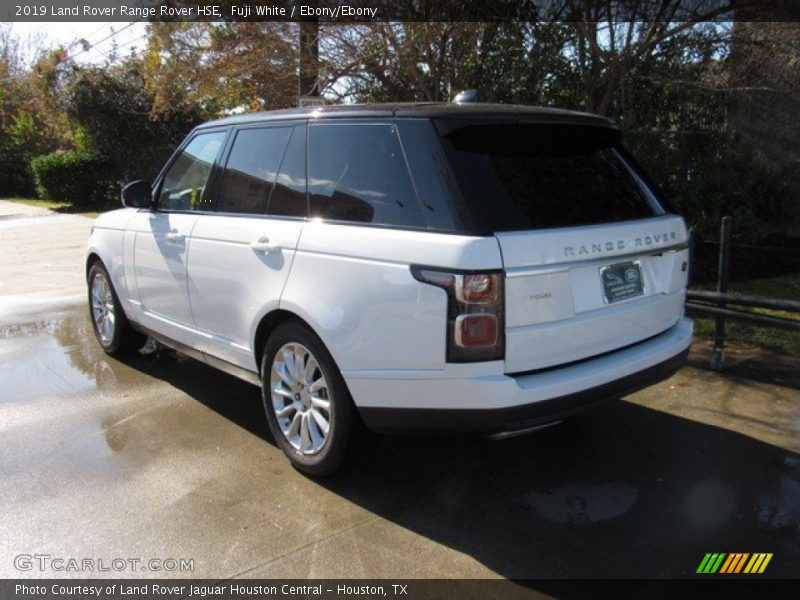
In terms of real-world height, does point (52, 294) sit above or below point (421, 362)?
below

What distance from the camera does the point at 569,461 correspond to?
12.6ft

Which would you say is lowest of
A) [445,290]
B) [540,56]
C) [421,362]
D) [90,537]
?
[90,537]

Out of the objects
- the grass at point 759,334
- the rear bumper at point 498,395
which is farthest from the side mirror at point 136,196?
the grass at point 759,334

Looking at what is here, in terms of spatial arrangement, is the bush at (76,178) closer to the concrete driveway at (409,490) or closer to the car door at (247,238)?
the concrete driveway at (409,490)

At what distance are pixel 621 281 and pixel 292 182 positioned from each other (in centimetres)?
183

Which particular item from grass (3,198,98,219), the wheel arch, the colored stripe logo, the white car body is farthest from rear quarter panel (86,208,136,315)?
grass (3,198,98,219)

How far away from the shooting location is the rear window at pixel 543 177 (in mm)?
3023

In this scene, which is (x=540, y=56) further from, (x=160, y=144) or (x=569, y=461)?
(x=160, y=144)

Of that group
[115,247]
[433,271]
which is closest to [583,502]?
[433,271]

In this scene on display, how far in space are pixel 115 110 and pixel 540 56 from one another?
696 inches

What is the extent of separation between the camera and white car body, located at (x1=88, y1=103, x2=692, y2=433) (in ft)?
9.50

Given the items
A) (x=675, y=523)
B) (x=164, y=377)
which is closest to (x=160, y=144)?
(x=164, y=377)

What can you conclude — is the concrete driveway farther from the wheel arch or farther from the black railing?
the wheel arch

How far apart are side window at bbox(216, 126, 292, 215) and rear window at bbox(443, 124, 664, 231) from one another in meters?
1.29
